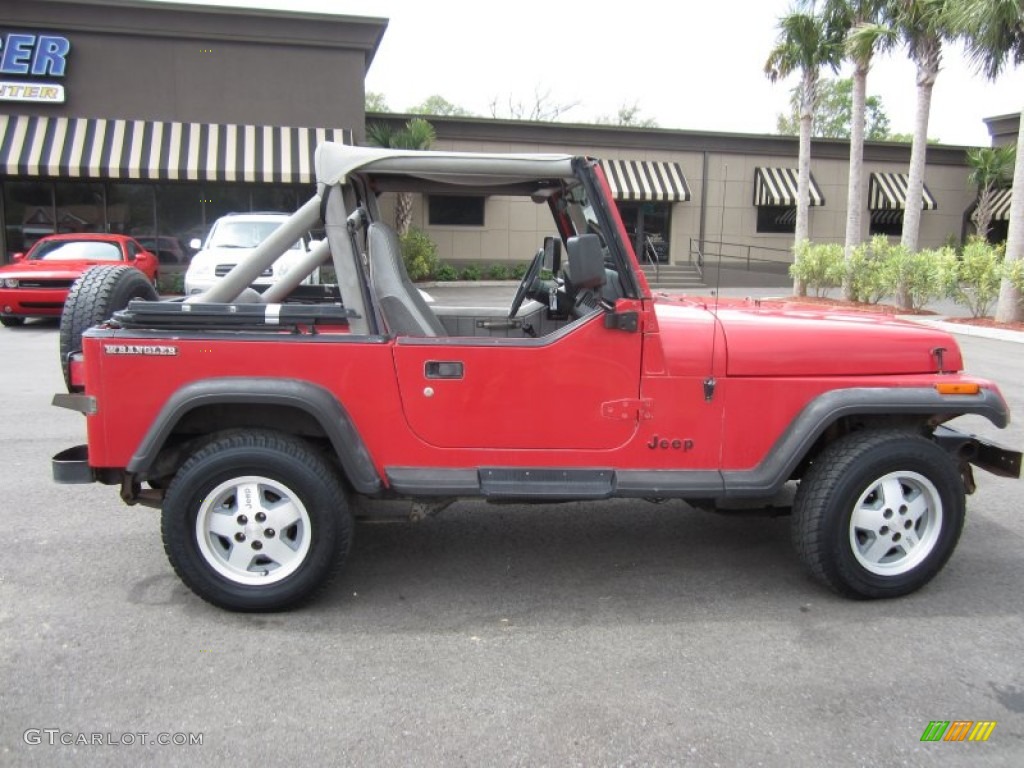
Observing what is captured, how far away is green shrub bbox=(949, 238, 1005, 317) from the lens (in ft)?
50.7

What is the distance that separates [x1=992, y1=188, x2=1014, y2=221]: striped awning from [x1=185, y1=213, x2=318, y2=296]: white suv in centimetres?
2621

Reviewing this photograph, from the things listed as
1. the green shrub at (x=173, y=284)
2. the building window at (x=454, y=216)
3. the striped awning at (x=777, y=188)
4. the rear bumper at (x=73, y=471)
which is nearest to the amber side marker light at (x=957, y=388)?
the rear bumper at (x=73, y=471)

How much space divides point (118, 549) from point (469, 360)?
2307 mm

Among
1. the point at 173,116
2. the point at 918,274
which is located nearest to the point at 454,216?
the point at 173,116

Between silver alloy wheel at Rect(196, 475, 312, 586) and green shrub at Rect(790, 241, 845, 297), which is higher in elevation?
green shrub at Rect(790, 241, 845, 297)

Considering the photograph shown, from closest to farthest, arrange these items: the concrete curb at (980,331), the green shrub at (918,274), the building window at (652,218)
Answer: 1. the concrete curb at (980,331)
2. the green shrub at (918,274)
3. the building window at (652,218)

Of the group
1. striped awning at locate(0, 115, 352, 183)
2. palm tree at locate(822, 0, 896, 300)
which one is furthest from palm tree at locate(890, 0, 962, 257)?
striped awning at locate(0, 115, 352, 183)

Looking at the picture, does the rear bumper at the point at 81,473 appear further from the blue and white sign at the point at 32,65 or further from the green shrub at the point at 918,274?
the blue and white sign at the point at 32,65

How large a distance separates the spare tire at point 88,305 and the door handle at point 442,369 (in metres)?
1.77

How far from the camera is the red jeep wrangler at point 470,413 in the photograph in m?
3.40

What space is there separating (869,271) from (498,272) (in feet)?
36.6

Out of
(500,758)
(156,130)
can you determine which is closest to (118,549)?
(500,758)

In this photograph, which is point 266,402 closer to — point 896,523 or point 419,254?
point 896,523

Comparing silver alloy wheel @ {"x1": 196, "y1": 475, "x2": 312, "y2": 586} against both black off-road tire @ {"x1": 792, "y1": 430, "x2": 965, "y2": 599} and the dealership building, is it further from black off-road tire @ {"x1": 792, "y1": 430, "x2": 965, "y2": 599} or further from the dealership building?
the dealership building
